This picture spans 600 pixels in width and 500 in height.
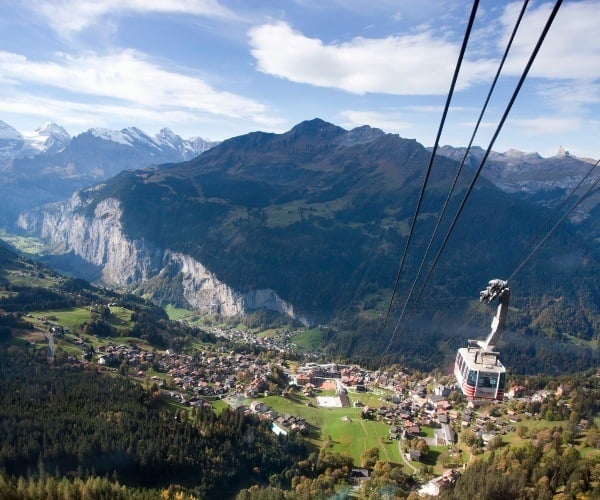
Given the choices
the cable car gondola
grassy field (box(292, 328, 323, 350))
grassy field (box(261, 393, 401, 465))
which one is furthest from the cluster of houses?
grassy field (box(292, 328, 323, 350))

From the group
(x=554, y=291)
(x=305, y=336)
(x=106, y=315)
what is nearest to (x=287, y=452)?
(x=106, y=315)

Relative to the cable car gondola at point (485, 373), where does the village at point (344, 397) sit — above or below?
below

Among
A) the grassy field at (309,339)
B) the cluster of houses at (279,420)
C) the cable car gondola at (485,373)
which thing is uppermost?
the cable car gondola at (485,373)

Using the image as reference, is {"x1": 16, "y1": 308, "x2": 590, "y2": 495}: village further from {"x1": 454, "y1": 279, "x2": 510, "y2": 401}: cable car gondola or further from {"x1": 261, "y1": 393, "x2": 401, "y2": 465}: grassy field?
{"x1": 454, "y1": 279, "x2": 510, "y2": 401}: cable car gondola

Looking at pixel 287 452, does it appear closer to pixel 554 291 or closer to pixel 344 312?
pixel 344 312

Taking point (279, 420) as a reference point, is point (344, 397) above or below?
above

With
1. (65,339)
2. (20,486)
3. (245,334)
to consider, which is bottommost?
(245,334)

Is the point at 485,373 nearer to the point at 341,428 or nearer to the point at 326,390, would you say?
the point at 341,428

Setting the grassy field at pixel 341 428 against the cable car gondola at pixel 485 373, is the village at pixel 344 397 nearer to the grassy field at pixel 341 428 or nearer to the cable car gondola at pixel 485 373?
the grassy field at pixel 341 428

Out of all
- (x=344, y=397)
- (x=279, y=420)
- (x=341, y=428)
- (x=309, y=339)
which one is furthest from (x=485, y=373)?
(x=309, y=339)

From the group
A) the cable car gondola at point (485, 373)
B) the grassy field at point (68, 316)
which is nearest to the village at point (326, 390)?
the grassy field at point (68, 316)

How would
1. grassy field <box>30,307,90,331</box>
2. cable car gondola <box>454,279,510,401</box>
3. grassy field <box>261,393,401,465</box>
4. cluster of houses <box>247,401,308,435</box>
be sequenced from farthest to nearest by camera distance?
grassy field <box>30,307,90,331</box> → cluster of houses <box>247,401,308,435</box> → grassy field <box>261,393,401,465</box> → cable car gondola <box>454,279,510,401</box>
